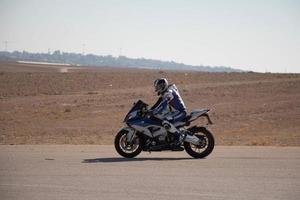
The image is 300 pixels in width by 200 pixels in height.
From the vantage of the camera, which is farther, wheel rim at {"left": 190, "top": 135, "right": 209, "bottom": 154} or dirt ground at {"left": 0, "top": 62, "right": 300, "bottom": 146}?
dirt ground at {"left": 0, "top": 62, "right": 300, "bottom": 146}

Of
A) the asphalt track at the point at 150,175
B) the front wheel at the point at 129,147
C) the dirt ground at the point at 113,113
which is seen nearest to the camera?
the asphalt track at the point at 150,175

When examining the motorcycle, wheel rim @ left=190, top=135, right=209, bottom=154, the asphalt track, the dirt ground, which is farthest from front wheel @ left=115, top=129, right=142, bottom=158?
the dirt ground

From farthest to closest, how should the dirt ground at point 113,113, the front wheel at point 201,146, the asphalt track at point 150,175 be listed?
the dirt ground at point 113,113
the front wheel at point 201,146
the asphalt track at point 150,175

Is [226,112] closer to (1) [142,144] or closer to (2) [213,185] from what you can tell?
(1) [142,144]

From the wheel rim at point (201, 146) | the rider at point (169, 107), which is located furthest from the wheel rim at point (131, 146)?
the wheel rim at point (201, 146)

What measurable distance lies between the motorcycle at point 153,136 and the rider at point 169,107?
95mm

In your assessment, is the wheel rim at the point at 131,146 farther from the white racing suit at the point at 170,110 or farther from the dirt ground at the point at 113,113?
the dirt ground at the point at 113,113

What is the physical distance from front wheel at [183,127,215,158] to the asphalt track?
0.69 feet

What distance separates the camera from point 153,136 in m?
12.9

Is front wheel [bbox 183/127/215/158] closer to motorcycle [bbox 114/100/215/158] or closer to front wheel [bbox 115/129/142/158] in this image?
motorcycle [bbox 114/100/215/158]

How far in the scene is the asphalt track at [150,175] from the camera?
866 centimetres

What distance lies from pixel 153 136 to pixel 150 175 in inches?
107

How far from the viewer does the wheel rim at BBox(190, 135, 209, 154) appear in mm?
12856

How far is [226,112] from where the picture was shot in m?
32.7
